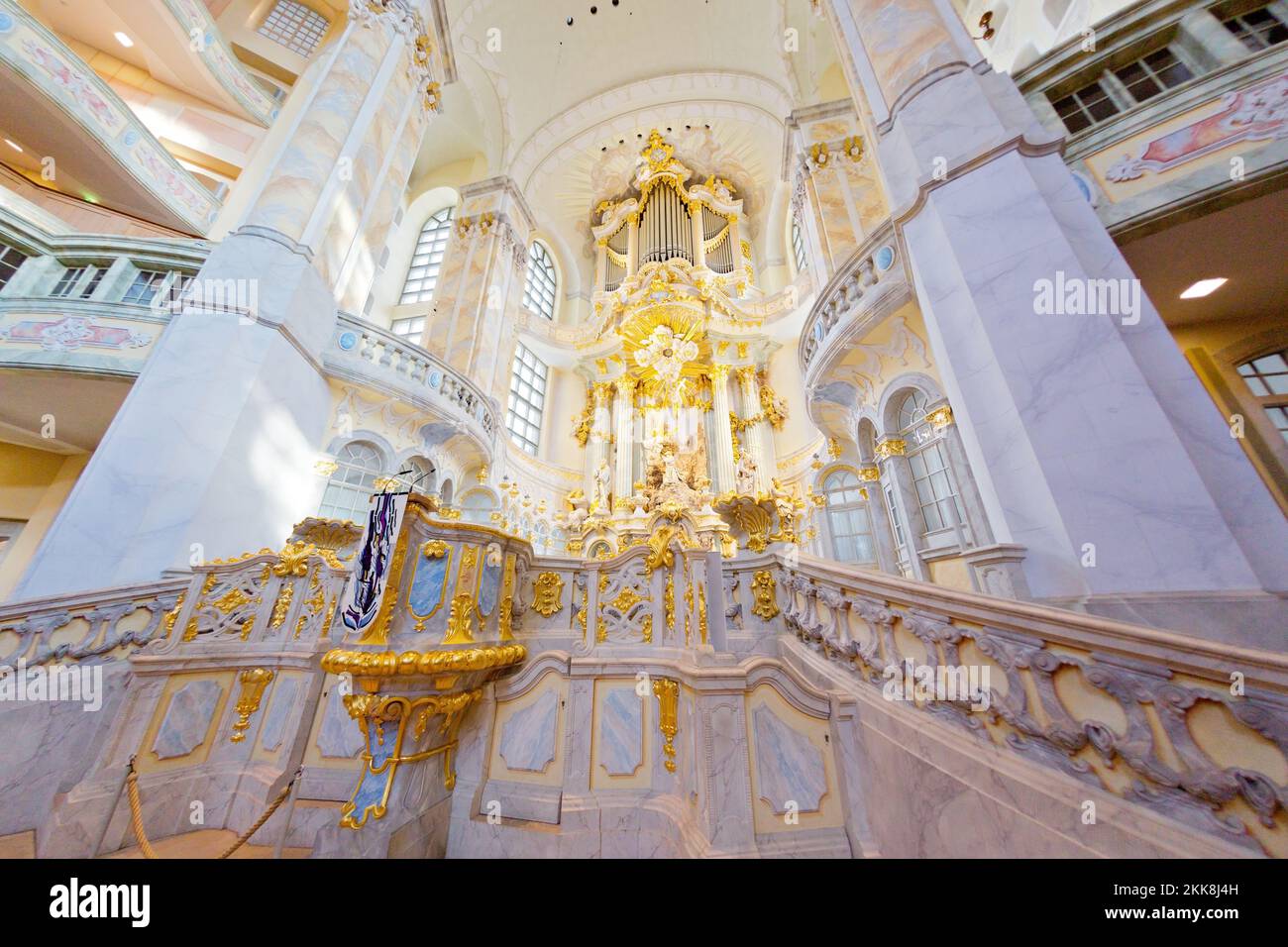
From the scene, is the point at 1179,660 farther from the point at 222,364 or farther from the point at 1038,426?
the point at 222,364

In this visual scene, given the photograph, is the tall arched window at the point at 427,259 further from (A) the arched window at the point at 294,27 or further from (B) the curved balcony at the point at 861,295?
(B) the curved balcony at the point at 861,295

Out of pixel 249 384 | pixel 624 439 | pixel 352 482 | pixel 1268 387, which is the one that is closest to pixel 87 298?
pixel 249 384

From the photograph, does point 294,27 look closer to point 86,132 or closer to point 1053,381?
point 86,132

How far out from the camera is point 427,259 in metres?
→ 13.4

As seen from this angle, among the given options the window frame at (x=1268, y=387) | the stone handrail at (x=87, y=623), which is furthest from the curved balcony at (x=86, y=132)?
the window frame at (x=1268, y=387)

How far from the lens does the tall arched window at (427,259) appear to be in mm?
12773

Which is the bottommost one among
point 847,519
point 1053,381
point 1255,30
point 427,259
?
point 1053,381

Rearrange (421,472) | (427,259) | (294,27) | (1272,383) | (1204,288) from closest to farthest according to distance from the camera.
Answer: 1. (1204,288)
2. (1272,383)
3. (421,472)
4. (294,27)
5. (427,259)

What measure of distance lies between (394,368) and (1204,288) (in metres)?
10.6

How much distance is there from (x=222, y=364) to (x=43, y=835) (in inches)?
175

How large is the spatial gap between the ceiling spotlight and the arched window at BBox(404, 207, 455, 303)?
14.9 metres

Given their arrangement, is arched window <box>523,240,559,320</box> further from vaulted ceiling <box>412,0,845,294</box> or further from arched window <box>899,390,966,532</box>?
arched window <box>899,390,966,532</box>
